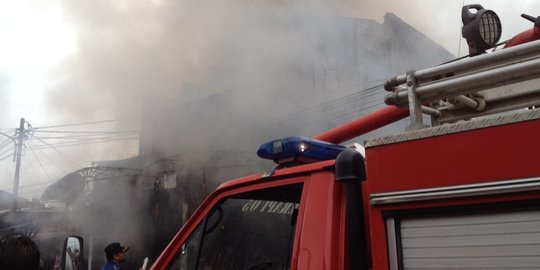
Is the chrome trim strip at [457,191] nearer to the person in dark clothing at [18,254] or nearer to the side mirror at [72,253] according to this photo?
the person in dark clothing at [18,254]

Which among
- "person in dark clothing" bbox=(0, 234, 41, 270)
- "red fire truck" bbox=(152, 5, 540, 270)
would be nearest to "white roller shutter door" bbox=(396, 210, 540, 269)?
"red fire truck" bbox=(152, 5, 540, 270)

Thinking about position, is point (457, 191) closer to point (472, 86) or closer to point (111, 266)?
point (472, 86)

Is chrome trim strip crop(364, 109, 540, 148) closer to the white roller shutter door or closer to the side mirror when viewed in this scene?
the white roller shutter door

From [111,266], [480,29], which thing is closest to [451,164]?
[480,29]

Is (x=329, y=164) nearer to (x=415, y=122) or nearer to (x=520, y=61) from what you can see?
(x=415, y=122)

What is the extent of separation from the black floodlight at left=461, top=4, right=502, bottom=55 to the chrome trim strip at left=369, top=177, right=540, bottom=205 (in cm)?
101

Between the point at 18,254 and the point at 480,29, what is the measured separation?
1.89 meters

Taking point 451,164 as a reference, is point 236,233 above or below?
below

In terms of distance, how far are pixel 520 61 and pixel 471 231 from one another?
49 centimetres

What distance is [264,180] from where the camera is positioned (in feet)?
5.68

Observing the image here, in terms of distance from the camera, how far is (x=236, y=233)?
189cm

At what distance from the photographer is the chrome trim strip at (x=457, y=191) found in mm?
1049

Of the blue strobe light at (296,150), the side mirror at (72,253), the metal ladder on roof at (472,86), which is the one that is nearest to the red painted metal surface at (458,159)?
the metal ladder on roof at (472,86)

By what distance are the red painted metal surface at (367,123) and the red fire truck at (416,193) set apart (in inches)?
19.7
